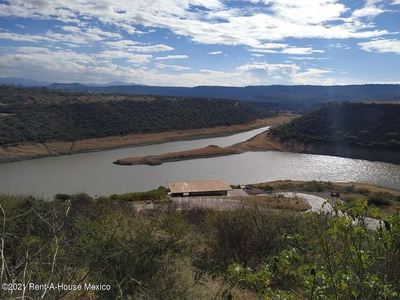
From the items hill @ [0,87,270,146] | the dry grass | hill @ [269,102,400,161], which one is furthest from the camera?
hill @ [0,87,270,146]

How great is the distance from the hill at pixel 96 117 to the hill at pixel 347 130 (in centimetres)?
1648

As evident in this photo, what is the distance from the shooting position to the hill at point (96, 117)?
3966cm

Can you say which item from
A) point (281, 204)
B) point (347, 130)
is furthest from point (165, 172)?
point (347, 130)

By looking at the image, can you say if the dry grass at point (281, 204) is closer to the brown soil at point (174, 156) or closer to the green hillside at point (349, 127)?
the brown soil at point (174, 156)

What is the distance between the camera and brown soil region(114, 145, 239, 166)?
111 feet

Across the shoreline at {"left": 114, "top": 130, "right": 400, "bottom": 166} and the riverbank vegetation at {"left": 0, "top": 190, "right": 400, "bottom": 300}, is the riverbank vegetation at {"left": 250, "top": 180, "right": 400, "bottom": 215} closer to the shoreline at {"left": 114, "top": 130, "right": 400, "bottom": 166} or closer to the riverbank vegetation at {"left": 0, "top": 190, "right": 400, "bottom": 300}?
the shoreline at {"left": 114, "top": 130, "right": 400, "bottom": 166}

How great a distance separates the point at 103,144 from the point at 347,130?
30727mm

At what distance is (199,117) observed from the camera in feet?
193

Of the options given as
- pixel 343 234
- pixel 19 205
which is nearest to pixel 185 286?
pixel 343 234

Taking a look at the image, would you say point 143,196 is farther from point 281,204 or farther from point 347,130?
point 347,130

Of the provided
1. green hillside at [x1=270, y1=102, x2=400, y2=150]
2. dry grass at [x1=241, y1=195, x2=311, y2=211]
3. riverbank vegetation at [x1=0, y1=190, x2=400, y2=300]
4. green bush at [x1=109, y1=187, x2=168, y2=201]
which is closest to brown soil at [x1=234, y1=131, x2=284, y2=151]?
green hillside at [x1=270, y1=102, x2=400, y2=150]

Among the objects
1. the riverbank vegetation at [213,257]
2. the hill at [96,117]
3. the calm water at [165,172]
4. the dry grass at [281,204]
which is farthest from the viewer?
the hill at [96,117]

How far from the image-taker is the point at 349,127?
4228 cm

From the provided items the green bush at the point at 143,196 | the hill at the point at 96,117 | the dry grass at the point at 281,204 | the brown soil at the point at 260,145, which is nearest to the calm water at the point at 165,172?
the brown soil at the point at 260,145
